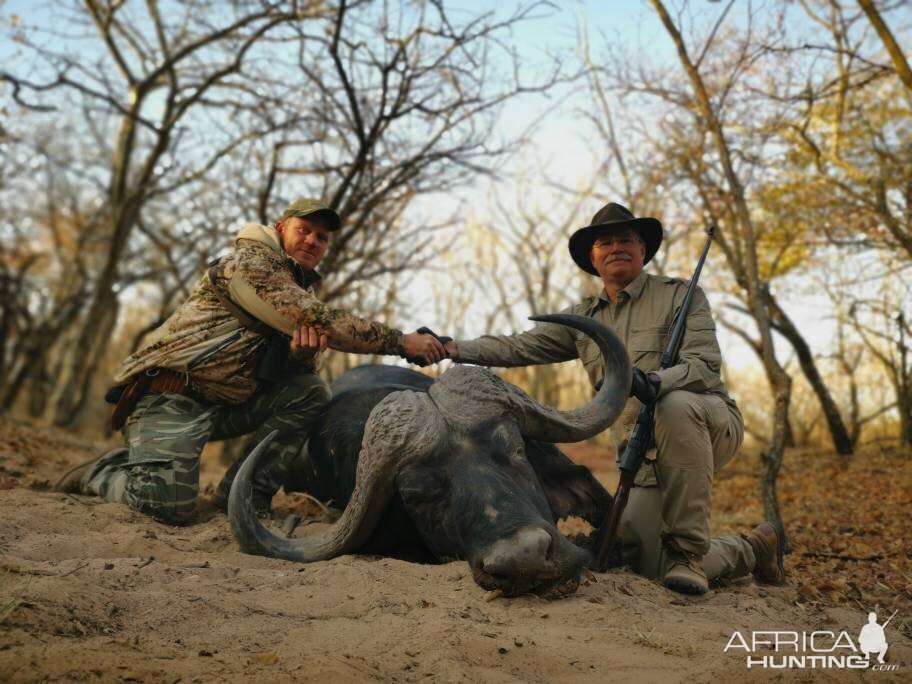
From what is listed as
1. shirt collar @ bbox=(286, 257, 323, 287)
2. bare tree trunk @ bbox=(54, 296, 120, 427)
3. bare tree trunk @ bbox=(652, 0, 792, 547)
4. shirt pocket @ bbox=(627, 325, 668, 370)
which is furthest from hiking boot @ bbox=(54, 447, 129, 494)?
bare tree trunk @ bbox=(54, 296, 120, 427)

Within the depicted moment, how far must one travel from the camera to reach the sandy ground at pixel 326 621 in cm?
230

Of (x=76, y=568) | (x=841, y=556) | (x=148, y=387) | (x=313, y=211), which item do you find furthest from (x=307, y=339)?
(x=841, y=556)

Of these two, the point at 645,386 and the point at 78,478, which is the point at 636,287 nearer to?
the point at 645,386

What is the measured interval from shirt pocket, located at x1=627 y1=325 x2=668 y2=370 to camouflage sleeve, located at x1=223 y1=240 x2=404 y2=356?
1.52 m

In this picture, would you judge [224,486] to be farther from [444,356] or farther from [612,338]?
[612,338]

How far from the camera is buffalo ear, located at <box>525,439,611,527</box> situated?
452 centimetres

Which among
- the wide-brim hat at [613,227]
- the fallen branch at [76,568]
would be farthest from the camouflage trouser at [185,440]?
the wide-brim hat at [613,227]

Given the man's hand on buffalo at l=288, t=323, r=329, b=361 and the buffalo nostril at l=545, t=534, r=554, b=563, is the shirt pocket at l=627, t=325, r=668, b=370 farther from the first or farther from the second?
the man's hand on buffalo at l=288, t=323, r=329, b=361

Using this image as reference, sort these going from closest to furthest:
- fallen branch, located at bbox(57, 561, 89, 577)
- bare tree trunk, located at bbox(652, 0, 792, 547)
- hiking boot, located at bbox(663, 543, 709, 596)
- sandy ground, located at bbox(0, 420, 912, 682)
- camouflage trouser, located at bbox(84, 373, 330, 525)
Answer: sandy ground, located at bbox(0, 420, 912, 682) → fallen branch, located at bbox(57, 561, 89, 577) → hiking boot, located at bbox(663, 543, 709, 596) → camouflage trouser, located at bbox(84, 373, 330, 525) → bare tree trunk, located at bbox(652, 0, 792, 547)

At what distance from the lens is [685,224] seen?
15898 millimetres

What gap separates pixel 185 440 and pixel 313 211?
176 cm

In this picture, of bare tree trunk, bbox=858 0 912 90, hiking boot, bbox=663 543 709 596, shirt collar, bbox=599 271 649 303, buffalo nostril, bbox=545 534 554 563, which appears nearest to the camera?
buffalo nostril, bbox=545 534 554 563

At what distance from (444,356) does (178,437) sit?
1846mm

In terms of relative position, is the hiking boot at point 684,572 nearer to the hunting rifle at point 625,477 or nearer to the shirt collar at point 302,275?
the hunting rifle at point 625,477
